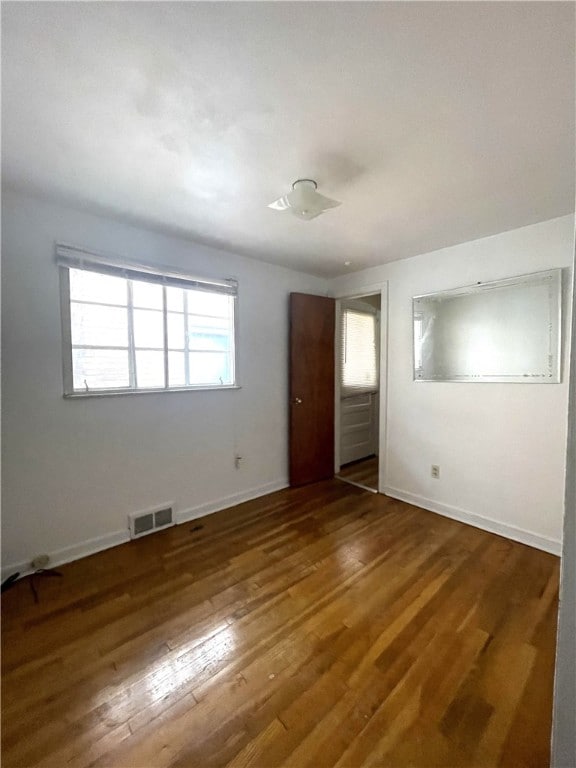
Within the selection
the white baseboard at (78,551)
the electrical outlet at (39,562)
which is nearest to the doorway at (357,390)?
the white baseboard at (78,551)

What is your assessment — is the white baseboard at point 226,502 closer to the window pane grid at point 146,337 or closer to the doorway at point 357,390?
the doorway at point 357,390

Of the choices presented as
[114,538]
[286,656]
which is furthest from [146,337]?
[286,656]

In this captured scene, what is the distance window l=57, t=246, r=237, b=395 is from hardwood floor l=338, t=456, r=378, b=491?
6.24ft

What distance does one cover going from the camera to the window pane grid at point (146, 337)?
2129 millimetres

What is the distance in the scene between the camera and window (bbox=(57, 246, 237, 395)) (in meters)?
2.09

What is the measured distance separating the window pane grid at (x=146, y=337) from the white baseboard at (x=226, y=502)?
1.10m

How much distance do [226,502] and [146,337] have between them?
5.54ft

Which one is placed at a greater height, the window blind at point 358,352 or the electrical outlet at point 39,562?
the window blind at point 358,352

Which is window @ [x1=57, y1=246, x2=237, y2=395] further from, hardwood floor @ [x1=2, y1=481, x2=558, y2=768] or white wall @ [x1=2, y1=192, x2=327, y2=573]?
hardwood floor @ [x1=2, y1=481, x2=558, y2=768]

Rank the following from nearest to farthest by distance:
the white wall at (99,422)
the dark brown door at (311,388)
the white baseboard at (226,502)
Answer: the white wall at (99,422), the white baseboard at (226,502), the dark brown door at (311,388)

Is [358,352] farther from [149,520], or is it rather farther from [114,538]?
[114,538]

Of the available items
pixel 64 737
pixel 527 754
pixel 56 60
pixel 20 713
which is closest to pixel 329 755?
pixel 527 754

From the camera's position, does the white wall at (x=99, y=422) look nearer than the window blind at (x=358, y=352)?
Yes

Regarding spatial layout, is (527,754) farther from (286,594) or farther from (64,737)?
(64,737)
